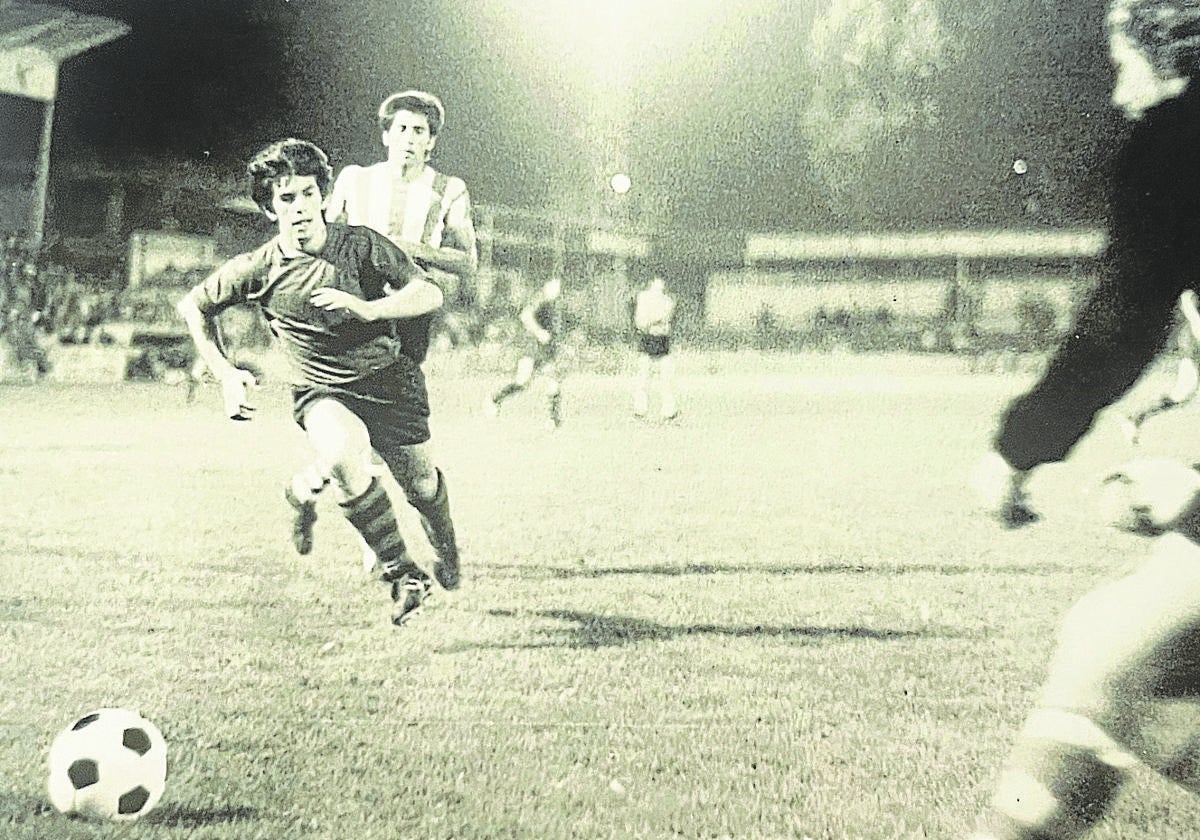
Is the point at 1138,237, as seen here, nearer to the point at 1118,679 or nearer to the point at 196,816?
the point at 1118,679

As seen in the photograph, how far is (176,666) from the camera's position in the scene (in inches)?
94.7

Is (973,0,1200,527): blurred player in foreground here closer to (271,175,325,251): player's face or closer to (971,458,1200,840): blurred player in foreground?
(971,458,1200,840): blurred player in foreground

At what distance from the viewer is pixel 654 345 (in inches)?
96.9

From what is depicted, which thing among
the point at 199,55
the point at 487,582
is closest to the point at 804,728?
the point at 487,582

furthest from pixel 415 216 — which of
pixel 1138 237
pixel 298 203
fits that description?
pixel 1138 237

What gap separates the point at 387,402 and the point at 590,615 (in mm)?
686

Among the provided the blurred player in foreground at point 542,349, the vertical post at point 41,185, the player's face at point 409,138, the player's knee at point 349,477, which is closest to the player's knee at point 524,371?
the blurred player in foreground at point 542,349

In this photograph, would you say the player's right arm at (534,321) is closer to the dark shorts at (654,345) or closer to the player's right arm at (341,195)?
the dark shorts at (654,345)

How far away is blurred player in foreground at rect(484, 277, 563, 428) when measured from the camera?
2.48 meters

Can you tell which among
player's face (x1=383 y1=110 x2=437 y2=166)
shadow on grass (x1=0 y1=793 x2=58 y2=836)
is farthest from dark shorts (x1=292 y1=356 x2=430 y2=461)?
shadow on grass (x1=0 y1=793 x2=58 y2=836)

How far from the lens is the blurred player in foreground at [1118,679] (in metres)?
1.87

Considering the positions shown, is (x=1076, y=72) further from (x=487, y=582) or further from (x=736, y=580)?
(x=487, y=582)

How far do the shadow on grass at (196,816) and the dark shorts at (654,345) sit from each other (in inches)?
51.7

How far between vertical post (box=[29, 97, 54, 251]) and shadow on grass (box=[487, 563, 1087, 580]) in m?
1.39
